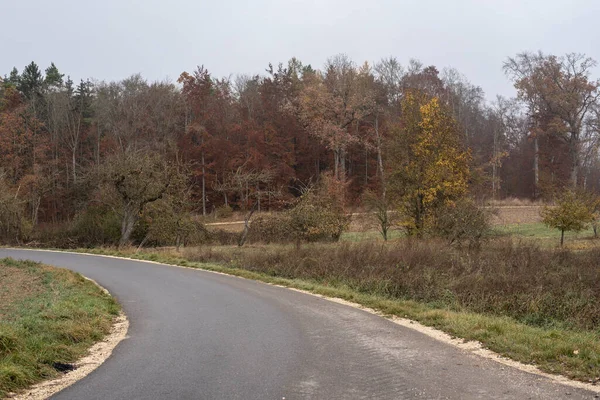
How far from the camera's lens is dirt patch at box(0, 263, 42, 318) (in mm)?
13482

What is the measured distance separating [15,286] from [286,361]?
1276cm

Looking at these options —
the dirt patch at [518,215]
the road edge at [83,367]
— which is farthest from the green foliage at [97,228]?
the dirt patch at [518,215]

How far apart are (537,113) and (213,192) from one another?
39.2 metres

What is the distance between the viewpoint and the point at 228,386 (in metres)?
6.58

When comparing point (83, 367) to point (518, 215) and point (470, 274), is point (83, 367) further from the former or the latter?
point (518, 215)

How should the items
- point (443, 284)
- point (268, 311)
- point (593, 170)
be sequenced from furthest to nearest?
point (593, 170)
point (443, 284)
point (268, 311)

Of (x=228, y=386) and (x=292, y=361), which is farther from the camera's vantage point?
(x=292, y=361)

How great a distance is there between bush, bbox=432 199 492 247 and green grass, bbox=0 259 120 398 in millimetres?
16611

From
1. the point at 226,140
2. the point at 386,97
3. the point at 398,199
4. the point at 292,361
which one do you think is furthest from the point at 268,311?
the point at 386,97

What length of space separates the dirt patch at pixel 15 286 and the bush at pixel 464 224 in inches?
696

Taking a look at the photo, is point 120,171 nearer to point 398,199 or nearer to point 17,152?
point 398,199

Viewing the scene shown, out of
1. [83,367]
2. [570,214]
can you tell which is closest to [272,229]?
[570,214]

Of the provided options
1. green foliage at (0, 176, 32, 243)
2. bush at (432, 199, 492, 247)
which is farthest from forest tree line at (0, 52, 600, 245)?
bush at (432, 199, 492, 247)

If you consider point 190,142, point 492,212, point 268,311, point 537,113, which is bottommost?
point 268,311
